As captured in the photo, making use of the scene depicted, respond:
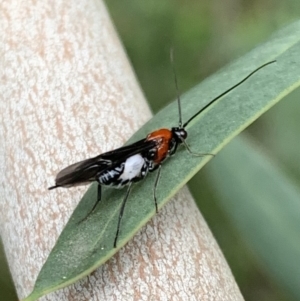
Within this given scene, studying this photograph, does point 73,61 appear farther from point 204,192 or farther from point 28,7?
point 204,192

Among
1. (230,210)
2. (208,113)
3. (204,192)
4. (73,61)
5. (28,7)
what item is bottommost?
(204,192)

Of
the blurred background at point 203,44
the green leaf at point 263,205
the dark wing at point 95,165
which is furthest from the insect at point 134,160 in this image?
the blurred background at point 203,44

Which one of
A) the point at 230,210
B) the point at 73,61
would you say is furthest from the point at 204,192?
the point at 73,61

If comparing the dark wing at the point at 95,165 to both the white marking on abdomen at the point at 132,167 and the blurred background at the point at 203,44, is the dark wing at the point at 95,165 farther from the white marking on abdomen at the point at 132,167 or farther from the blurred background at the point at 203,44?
the blurred background at the point at 203,44

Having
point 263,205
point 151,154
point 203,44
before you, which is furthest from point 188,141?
point 203,44

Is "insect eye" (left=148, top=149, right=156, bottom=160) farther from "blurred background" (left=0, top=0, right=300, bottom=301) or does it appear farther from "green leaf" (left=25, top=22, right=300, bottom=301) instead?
"blurred background" (left=0, top=0, right=300, bottom=301)

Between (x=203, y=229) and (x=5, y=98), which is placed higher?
(x=5, y=98)
